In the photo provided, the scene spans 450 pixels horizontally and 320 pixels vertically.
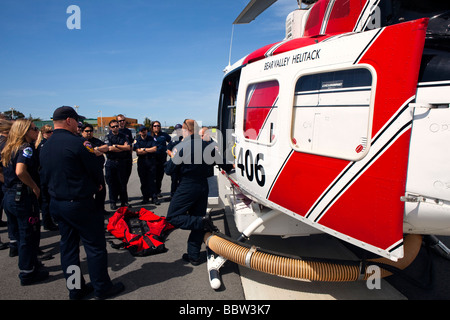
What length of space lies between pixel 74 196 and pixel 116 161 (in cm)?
320

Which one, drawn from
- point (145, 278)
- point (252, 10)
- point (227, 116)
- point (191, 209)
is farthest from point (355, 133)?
point (252, 10)

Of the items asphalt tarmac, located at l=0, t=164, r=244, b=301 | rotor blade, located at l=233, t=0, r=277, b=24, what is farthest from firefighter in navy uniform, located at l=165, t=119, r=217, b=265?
rotor blade, located at l=233, t=0, r=277, b=24

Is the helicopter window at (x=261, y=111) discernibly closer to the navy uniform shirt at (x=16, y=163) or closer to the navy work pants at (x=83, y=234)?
the navy work pants at (x=83, y=234)

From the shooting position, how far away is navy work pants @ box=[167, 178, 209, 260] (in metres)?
3.28

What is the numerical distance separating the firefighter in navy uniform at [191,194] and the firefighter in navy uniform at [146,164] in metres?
2.81

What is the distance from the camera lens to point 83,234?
259cm

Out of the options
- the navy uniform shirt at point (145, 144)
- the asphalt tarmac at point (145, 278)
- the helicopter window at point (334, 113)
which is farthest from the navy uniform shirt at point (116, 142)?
the helicopter window at point (334, 113)

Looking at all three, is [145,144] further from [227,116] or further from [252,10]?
[252,10]

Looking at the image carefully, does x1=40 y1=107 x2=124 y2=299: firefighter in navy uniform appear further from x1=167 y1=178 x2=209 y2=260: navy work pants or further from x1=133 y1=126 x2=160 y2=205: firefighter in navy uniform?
x1=133 y1=126 x2=160 y2=205: firefighter in navy uniform

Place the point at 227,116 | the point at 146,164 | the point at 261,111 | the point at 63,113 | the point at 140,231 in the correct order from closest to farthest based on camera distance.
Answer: the point at 63,113, the point at 261,111, the point at 140,231, the point at 227,116, the point at 146,164

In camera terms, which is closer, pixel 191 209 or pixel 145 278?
pixel 145 278

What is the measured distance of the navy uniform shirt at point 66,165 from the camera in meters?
2.46

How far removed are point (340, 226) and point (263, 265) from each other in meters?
0.95
